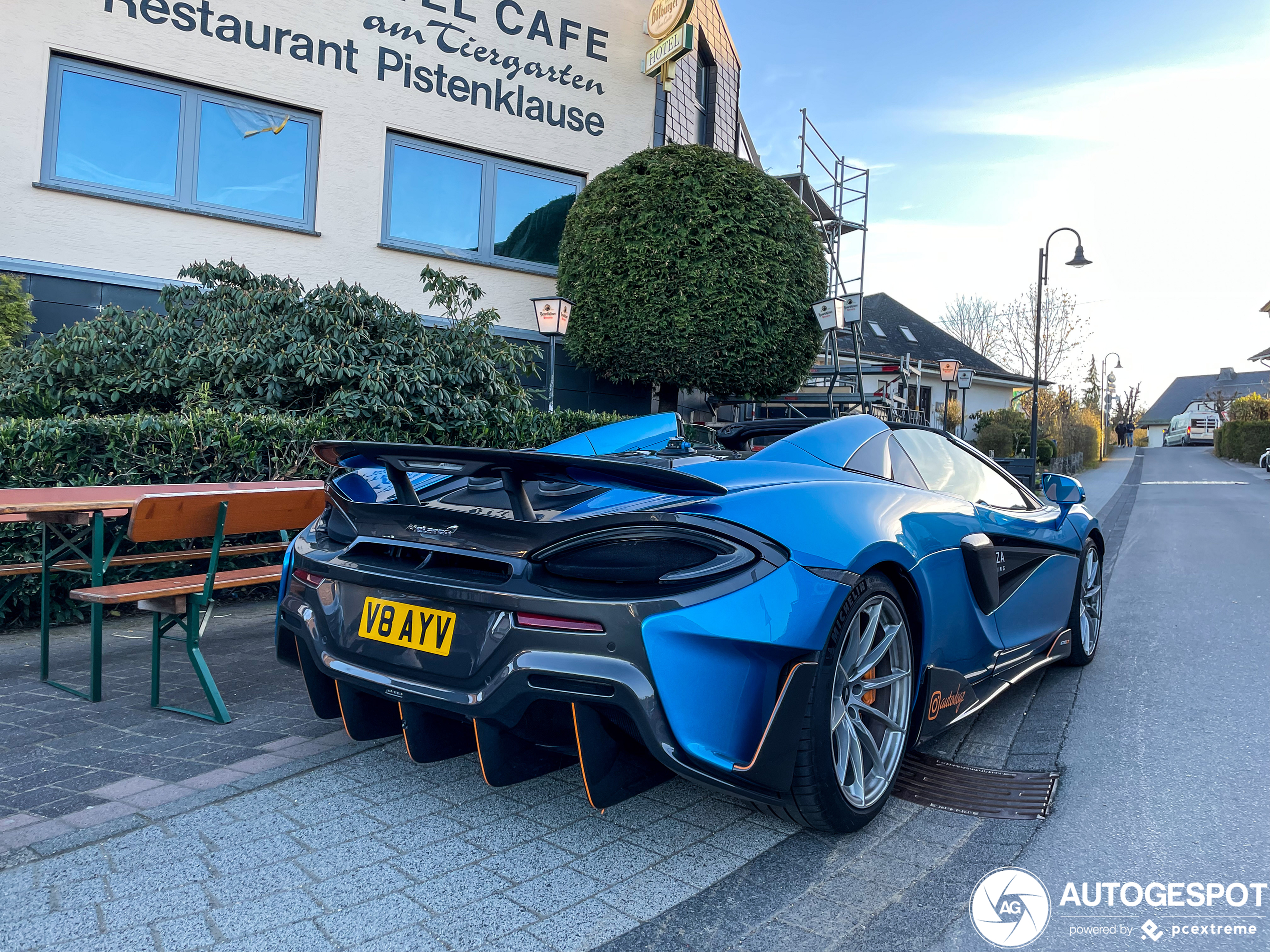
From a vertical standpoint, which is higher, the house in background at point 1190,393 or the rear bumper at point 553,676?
the house in background at point 1190,393

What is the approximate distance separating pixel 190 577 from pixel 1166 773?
3861 mm

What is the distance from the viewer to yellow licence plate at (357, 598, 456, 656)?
7.64ft

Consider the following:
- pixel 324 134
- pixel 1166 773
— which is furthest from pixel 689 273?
pixel 1166 773

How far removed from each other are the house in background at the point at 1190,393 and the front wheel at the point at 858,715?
3707 inches

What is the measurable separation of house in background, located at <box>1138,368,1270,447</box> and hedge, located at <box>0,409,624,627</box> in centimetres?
9325

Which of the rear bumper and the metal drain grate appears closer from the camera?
the rear bumper

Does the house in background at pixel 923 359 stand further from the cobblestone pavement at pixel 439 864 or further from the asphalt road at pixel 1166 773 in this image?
the cobblestone pavement at pixel 439 864

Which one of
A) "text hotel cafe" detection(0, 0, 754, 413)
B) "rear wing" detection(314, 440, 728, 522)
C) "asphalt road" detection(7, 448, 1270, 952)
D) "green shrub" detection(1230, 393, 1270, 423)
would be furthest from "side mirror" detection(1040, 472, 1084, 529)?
"green shrub" detection(1230, 393, 1270, 423)

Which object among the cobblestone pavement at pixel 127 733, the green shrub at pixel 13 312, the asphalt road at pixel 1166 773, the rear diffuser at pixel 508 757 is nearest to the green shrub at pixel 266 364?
the green shrub at pixel 13 312

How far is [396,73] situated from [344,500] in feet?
32.5

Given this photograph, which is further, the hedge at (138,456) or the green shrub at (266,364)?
the green shrub at (266,364)

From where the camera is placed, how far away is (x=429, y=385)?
22.9ft

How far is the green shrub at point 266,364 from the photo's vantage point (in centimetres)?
658

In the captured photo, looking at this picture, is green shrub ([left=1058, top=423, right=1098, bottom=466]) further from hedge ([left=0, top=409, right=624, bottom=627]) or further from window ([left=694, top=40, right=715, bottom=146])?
hedge ([left=0, top=409, right=624, bottom=627])
